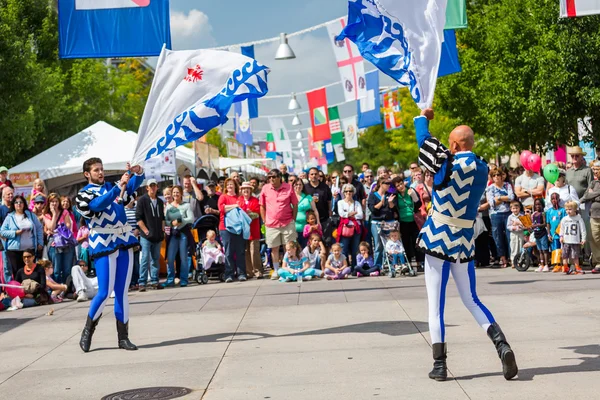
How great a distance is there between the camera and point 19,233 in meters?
15.1

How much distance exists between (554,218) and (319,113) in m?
20.0

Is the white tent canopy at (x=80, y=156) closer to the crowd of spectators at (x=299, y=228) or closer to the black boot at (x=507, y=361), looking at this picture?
the crowd of spectators at (x=299, y=228)

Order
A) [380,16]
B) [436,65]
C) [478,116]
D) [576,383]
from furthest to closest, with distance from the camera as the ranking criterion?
[478,116] → [380,16] → [436,65] → [576,383]

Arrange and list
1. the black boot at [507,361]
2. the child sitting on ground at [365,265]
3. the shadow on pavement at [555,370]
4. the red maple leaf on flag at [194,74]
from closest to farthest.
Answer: the black boot at [507,361]
the shadow on pavement at [555,370]
the red maple leaf on flag at [194,74]
the child sitting on ground at [365,265]

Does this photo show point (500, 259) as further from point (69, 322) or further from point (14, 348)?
point (14, 348)

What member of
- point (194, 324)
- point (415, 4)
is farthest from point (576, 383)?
point (194, 324)

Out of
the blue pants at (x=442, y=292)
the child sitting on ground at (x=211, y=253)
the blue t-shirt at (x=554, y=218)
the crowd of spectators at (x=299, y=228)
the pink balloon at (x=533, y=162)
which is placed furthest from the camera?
the pink balloon at (x=533, y=162)

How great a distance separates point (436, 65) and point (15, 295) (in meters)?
8.51

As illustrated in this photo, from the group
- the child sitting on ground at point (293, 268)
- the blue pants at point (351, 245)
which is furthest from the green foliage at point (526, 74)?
the child sitting on ground at point (293, 268)

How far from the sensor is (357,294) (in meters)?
13.4

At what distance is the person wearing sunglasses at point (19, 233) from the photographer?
15.1m

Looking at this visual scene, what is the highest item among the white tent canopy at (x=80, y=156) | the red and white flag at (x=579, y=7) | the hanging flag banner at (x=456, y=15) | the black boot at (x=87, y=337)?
the hanging flag banner at (x=456, y=15)

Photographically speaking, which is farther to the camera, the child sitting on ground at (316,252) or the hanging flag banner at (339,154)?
the hanging flag banner at (339,154)

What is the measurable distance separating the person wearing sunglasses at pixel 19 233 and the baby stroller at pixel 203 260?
309cm
